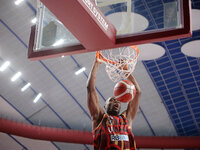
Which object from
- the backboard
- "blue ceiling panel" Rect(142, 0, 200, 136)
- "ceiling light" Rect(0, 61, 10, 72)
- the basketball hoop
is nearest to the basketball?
the basketball hoop

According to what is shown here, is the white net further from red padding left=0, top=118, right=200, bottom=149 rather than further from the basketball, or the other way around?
red padding left=0, top=118, right=200, bottom=149

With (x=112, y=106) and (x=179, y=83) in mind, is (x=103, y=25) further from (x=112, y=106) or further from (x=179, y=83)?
(x=179, y=83)

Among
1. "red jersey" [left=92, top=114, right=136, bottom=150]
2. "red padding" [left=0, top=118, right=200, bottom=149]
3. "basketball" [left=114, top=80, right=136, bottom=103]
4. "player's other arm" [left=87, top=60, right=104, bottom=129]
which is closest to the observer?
"red jersey" [left=92, top=114, right=136, bottom=150]

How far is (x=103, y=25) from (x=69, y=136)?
12.0m

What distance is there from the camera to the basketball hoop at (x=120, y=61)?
7230mm

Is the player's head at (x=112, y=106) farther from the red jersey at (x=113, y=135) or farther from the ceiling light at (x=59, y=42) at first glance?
the ceiling light at (x=59, y=42)

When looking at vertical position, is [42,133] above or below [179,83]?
below

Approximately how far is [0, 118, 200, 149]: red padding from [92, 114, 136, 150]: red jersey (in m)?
10.4

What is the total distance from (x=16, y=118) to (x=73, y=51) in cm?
1219

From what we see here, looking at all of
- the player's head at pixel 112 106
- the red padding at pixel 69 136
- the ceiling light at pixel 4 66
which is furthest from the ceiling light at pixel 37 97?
the player's head at pixel 112 106

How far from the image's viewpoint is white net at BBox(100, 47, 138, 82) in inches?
286

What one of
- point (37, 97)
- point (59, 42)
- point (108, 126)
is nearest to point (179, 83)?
point (37, 97)

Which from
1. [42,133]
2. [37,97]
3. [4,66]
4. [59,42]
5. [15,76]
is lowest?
[59,42]

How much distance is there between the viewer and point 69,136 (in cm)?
1691
